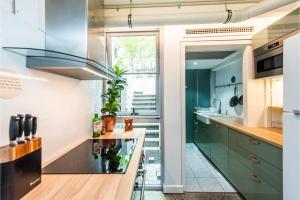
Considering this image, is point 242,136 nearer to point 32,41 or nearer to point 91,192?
point 91,192

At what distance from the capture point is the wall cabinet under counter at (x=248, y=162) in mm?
1884

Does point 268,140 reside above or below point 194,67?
below

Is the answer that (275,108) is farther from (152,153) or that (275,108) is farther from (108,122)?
(108,122)

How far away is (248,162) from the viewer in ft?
7.88

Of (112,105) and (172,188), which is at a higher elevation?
(112,105)

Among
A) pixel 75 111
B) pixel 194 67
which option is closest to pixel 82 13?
pixel 75 111

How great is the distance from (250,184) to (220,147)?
111 cm

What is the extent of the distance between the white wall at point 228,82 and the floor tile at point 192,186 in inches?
73.8

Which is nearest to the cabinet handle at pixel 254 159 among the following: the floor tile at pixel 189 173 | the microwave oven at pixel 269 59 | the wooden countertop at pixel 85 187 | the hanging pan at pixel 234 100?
the microwave oven at pixel 269 59

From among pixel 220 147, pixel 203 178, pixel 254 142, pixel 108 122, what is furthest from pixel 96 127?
pixel 220 147

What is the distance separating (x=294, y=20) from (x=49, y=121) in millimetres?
2281

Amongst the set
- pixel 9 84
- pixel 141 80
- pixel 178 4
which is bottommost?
pixel 9 84

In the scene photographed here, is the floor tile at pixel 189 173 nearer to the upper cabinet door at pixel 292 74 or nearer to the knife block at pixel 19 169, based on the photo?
the upper cabinet door at pixel 292 74

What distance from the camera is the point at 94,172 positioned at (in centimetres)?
118
